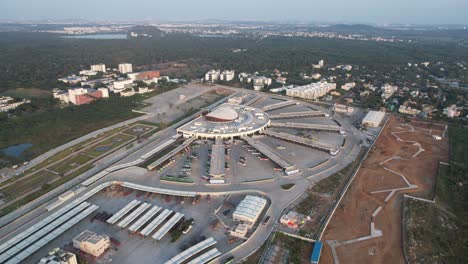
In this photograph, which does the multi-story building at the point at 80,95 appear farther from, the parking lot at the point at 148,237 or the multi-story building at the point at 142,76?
the parking lot at the point at 148,237

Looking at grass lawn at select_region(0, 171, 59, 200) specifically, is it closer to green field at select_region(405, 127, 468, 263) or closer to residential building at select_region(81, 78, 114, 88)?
green field at select_region(405, 127, 468, 263)

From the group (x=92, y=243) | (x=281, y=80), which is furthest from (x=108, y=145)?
(x=281, y=80)

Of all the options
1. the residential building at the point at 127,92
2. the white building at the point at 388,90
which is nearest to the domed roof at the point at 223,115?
the residential building at the point at 127,92

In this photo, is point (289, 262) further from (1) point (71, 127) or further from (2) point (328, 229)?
(1) point (71, 127)

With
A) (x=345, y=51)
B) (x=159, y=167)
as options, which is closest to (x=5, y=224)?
(x=159, y=167)

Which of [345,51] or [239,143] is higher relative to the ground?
[345,51]

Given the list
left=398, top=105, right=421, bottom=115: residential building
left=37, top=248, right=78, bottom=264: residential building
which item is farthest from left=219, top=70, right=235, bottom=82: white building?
left=37, top=248, right=78, bottom=264: residential building

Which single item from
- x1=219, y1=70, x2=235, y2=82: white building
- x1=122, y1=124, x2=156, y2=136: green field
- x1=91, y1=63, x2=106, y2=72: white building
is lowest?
x1=122, y1=124, x2=156, y2=136: green field

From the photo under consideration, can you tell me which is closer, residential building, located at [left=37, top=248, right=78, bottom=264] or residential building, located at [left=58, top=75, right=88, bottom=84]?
residential building, located at [left=37, top=248, right=78, bottom=264]
